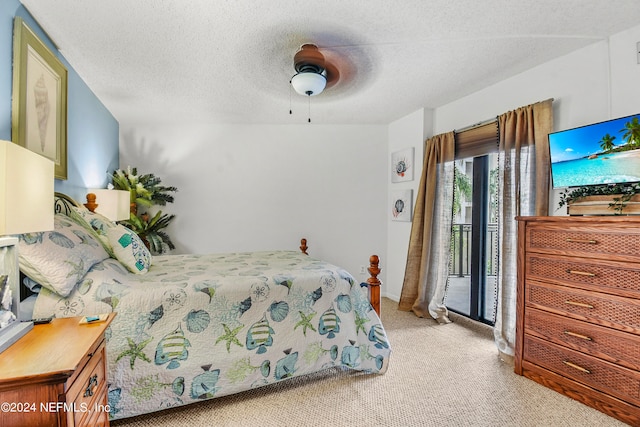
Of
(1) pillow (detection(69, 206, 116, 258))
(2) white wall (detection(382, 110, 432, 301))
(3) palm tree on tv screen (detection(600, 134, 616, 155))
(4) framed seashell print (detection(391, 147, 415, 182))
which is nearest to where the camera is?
(3) palm tree on tv screen (detection(600, 134, 616, 155))

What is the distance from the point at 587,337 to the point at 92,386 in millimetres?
2606

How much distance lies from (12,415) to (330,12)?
7.38 feet

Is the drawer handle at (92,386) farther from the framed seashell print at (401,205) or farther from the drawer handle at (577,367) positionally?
the framed seashell print at (401,205)

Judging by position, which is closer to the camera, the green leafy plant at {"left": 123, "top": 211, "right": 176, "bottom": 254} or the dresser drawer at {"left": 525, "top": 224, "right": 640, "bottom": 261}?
the dresser drawer at {"left": 525, "top": 224, "right": 640, "bottom": 261}

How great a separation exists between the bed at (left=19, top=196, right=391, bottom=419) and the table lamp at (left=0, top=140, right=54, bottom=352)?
0.86 ft

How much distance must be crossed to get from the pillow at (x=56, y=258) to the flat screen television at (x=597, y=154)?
3.09m

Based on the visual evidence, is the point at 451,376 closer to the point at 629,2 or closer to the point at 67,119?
the point at 629,2

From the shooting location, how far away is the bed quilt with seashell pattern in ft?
5.39

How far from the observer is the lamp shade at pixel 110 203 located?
2783mm

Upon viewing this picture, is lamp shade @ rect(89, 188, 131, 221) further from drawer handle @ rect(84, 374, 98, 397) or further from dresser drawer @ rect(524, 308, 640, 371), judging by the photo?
dresser drawer @ rect(524, 308, 640, 371)

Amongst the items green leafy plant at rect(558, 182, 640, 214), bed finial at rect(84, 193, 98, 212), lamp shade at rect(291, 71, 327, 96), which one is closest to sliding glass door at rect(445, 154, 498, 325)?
green leafy plant at rect(558, 182, 640, 214)

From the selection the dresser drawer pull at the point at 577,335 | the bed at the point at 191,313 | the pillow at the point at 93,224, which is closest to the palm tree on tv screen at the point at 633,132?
the dresser drawer pull at the point at 577,335

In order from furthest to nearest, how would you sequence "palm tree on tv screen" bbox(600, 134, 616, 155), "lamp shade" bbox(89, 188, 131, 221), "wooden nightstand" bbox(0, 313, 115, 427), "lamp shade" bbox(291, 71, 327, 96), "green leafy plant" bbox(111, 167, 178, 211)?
"green leafy plant" bbox(111, 167, 178, 211), "lamp shade" bbox(89, 188, 131, 221), "lamp shade" bbox(291, 71, 327, 96), "palm tree on tv screen" bbox(600, 134, 616, 155), "wooden nightstand" bbox(0, 313, 115, 427)

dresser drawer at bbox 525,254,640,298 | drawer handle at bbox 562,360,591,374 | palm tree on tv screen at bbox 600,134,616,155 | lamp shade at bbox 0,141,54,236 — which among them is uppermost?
palm tree on tv screen at bbox 600,134,616,155
